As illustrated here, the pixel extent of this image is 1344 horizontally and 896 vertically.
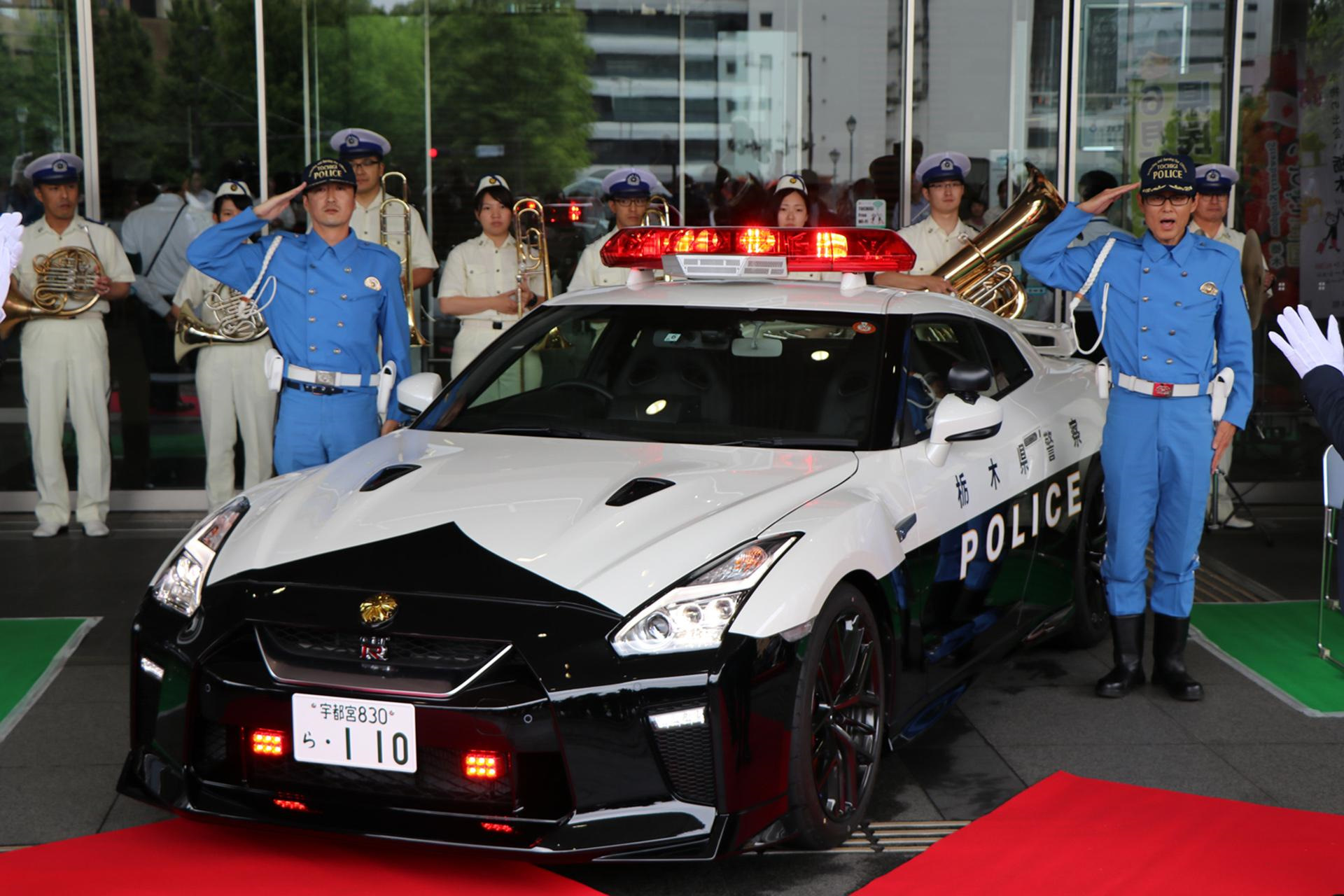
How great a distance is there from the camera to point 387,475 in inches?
159

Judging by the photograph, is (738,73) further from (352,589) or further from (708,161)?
(352,589)

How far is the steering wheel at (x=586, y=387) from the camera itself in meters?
4.55

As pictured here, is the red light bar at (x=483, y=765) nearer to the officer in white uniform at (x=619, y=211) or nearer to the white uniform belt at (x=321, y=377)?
the white uniform belt at (x=321, y=377)

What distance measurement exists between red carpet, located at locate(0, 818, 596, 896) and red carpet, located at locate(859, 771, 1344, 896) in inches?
34.7

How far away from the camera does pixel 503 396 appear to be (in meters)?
4.71

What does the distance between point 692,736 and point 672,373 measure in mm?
1568

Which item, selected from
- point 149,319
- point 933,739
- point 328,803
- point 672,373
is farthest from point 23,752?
point 149,319

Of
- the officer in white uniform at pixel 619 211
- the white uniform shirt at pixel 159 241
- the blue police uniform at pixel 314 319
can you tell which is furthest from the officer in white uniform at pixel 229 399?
the blue police uniform at pixel 314 319

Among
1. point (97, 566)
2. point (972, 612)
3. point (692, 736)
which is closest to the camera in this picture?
point (692, 736)

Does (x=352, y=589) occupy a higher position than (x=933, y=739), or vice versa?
(x=352, y=589)

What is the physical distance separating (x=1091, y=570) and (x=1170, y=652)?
527 millimetres

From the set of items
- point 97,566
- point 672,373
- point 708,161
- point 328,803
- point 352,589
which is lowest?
point 97,566

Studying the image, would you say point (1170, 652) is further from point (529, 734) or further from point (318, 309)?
point (318, 309)

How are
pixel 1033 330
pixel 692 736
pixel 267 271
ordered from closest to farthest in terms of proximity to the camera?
pixel 692 736 → pixel 267 271 → pixel 1033 330
